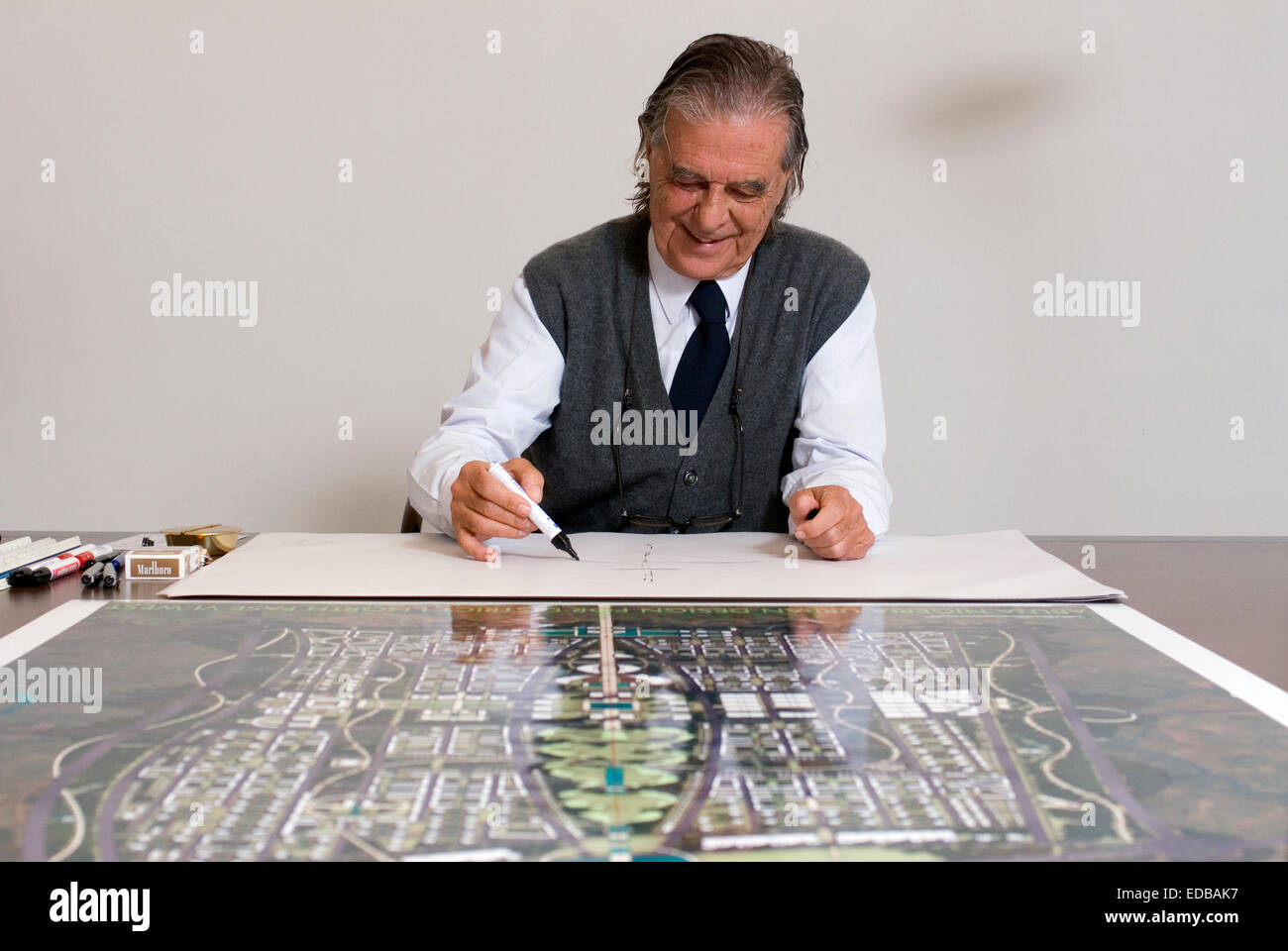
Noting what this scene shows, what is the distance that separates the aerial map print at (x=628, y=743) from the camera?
742 mm

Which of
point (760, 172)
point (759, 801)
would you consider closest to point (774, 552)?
point (760, 172)

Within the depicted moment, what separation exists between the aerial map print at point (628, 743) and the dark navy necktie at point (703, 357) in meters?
0.79

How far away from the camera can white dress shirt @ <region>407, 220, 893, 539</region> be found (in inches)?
75.3

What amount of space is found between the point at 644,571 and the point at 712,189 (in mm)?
658

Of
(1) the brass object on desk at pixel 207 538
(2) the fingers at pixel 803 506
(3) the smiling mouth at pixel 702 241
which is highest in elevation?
(3) the smiling mouth at pixel 702 241

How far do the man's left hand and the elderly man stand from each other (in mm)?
269

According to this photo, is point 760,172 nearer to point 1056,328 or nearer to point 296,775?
point 296,775

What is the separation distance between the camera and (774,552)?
5.31ft

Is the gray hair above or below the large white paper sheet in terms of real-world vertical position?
above

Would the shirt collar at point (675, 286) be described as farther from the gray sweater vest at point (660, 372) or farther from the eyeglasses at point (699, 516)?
the eyeglasses at point (699, 516)

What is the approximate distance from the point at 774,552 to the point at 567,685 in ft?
2.11

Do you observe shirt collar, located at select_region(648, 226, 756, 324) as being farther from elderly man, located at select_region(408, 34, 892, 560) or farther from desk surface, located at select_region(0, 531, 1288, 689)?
desk surface, located at select_region(0, 531, 1288, 689)

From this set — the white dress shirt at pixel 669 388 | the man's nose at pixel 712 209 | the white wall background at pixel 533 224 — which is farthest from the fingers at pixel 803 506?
the white wall background at pixel 533 224

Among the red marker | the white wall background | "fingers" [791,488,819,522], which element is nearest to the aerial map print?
the red marker
